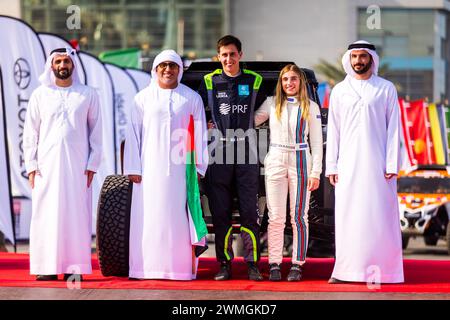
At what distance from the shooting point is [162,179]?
1041 centimetres

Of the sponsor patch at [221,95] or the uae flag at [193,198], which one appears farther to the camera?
the sponsor patch at [221,95]

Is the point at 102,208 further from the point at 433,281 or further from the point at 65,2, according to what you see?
the point at 65,2

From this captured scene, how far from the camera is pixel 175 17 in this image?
5419cm

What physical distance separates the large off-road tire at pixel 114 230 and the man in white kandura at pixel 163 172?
87mm

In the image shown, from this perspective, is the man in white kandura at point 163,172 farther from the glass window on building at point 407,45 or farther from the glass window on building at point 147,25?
the glass window on building at point 407,45

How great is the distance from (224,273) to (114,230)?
1.04 m

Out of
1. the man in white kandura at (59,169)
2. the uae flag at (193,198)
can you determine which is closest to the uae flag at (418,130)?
the uae flag at (193,198)

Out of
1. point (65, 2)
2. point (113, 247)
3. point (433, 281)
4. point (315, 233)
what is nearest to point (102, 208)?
point (113, 247)

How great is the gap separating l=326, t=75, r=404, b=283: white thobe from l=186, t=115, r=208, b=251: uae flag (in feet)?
3.84

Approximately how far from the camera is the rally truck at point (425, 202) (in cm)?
1952

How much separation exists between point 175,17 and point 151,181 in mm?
44293

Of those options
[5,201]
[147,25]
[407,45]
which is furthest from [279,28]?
[5,201]

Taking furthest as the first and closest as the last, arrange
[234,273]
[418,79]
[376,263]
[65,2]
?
[418,79]
[65,2]
[234,273]
[376,263]

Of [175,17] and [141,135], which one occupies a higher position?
[175,17]
